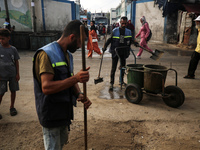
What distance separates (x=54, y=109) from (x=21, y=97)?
3.46 metres

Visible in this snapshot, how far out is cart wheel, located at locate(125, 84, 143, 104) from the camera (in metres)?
4.33

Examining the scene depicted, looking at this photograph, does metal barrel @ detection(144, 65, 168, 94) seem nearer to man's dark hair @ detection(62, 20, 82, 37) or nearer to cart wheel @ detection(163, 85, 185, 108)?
cart wheel @ detection(163, 85, 185, 108)

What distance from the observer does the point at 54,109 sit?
5.89 ft

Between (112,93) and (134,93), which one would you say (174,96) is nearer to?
(134,93)

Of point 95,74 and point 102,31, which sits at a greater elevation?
point 102,31

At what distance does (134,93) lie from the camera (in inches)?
176

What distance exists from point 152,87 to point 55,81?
10.1 feet

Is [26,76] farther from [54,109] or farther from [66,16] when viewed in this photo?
[66,16]

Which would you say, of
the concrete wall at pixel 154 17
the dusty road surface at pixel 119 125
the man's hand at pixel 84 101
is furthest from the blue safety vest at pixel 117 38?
the concrete wall at pixel 154 17

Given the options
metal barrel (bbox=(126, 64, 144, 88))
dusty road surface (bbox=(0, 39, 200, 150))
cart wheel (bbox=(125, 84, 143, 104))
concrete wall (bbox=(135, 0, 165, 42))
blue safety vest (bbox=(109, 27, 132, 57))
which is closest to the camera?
dusty road surface (bbox=(0, 39, 200, 150))

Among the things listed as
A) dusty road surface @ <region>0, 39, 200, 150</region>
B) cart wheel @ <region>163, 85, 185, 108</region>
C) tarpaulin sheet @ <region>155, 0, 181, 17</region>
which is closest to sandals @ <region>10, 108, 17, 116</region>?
dusty road surface @ <region>0, 39, 200, 150</region>

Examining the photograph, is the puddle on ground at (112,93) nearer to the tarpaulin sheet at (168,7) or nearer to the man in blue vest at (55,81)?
the man in blue vest at (55,81)

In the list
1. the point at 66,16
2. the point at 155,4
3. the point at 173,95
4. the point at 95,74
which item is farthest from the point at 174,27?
the point at 173,95

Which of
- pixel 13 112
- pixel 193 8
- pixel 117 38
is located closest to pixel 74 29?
pixel 13 112
